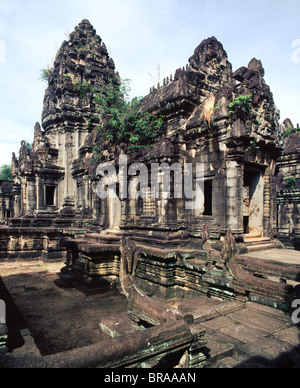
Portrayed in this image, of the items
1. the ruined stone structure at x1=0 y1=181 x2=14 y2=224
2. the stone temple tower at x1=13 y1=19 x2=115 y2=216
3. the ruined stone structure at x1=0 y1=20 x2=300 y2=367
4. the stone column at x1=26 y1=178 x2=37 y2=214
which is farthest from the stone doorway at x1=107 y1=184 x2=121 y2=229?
the ruined stone structure at x1=0 y1=181 x2=14 y2=224

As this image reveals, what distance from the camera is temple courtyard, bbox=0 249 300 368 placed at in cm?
351

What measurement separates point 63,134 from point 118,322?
17165 millimetres

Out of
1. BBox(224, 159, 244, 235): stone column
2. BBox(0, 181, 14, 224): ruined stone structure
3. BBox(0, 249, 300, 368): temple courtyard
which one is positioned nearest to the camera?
BBox(0, 249, 300, 368): temple courtyard

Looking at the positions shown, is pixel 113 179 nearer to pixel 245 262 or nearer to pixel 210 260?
pixel 210 260

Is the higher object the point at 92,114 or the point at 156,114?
the point at 92,114

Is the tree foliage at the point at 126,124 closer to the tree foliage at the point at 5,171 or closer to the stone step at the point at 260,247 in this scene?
the stone step at the point at 260,247

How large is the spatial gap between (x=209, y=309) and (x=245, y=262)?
6.09 feet

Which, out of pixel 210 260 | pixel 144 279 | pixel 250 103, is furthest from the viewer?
pixel 144 279

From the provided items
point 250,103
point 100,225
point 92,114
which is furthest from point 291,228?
point 92,114

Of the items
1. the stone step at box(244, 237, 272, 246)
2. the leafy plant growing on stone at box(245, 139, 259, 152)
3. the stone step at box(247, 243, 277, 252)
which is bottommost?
the stone step at box(247, 243, 277, 252)

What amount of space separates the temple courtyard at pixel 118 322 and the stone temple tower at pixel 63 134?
10131 mm

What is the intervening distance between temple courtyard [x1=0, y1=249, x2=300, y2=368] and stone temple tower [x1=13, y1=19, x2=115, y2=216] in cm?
1013

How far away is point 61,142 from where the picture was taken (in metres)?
19.2

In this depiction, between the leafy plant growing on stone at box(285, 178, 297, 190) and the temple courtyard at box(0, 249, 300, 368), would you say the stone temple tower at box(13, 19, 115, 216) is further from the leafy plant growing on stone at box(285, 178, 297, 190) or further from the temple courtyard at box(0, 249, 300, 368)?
the leafy plant growing on stone at box(285, 178, 297, 190)
